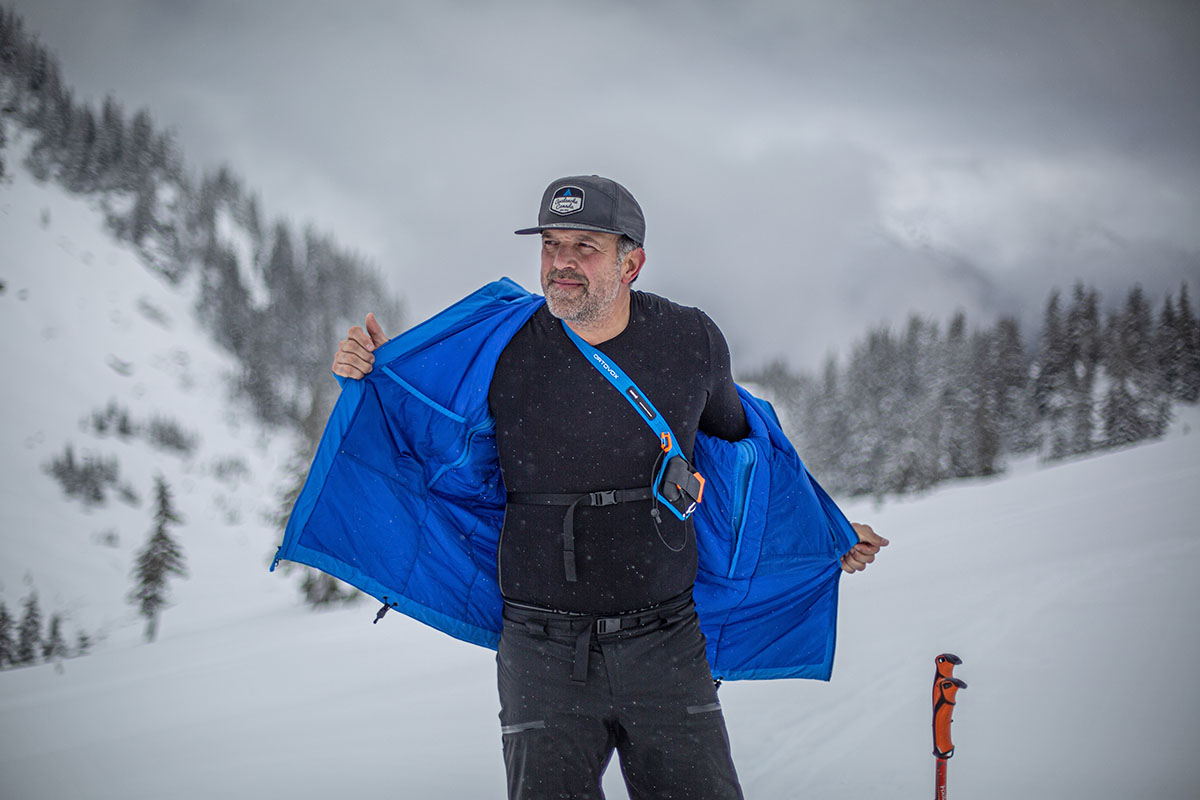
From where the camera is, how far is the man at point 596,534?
260 centimetres

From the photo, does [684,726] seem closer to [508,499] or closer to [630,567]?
[630,567]


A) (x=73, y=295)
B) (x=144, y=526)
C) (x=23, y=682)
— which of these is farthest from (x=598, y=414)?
(x=73, y=295)

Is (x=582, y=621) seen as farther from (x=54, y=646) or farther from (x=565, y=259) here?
(x=54, y=646)

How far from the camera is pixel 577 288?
275 centimetres

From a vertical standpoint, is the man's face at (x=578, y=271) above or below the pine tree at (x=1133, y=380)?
below

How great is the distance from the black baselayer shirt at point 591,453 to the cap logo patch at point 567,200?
0.54 m

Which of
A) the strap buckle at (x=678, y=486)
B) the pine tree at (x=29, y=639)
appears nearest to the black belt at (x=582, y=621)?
the strap buckle at (x=678, y=486)

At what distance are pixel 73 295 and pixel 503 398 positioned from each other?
95990 mm

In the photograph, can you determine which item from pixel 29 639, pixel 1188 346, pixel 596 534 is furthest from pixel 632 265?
pixel 29 639

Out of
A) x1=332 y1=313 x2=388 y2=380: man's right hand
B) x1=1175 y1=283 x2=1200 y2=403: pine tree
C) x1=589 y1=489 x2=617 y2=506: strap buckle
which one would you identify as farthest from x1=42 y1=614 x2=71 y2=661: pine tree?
x1=1175 y1=283 x2=1200 y2=403: pine tree

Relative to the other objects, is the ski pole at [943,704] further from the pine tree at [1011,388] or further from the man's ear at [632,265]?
the pine tree at [1011,388]

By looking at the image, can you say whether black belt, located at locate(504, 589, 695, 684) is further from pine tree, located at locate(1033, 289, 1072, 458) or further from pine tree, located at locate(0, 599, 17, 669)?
pine tree, located at locate(0, 599, 17, 669)

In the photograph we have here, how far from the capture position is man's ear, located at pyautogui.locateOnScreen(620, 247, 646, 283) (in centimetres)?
290

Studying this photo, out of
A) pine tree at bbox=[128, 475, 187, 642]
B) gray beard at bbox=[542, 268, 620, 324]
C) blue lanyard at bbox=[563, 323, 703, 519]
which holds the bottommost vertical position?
pine tree at bbox=[128, 475, 187, 642]
